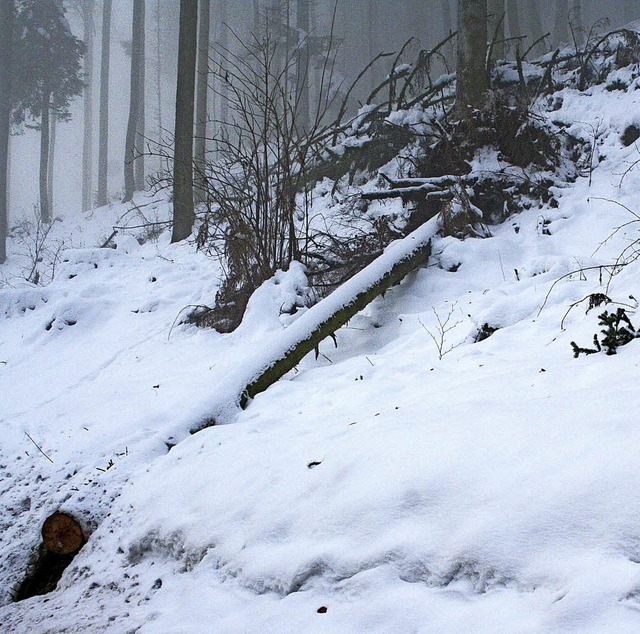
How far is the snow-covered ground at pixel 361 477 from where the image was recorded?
4.31 ft

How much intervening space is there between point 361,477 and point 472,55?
6664mm

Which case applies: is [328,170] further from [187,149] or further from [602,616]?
[602,616]

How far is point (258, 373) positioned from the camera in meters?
3.36

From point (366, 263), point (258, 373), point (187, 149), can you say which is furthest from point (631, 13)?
point (258, 373)

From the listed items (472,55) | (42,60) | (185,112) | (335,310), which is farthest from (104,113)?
(335,310)

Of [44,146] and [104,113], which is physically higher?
[104,113]

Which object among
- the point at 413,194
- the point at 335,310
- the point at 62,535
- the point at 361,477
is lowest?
the point at 62,535

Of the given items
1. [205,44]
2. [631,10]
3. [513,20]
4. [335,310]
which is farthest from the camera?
[631,10]

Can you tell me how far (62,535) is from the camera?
2359 mm

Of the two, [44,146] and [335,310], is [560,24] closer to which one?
[44,146]

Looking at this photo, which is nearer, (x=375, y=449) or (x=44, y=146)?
(x=375, y=449)

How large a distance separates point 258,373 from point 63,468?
47.6 inches

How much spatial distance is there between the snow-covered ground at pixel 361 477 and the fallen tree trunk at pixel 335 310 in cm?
12

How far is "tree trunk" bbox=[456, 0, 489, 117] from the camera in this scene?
6.82 meters
